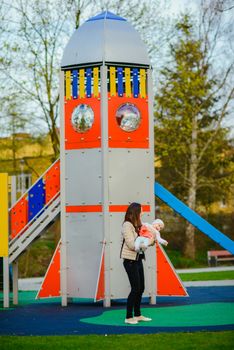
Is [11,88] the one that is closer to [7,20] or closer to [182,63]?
[7,20]

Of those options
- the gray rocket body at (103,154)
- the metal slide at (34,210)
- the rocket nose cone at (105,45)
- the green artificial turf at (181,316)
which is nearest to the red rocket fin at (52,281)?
the gray rocket body at (103,154)

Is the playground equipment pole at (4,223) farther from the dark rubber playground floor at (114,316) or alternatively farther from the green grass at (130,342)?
the green grass at (130,342)

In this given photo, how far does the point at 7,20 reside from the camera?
31.2 meters

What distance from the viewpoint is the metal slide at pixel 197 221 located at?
15.6 metres

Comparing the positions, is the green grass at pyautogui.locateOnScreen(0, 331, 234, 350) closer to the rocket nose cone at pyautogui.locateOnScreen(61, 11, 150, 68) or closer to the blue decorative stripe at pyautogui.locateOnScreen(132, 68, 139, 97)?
the blue decorative stripe at pyautogui.locateOnScreen(132, 68, 139, 97)

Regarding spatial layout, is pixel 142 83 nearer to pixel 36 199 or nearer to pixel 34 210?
pixel 36 199

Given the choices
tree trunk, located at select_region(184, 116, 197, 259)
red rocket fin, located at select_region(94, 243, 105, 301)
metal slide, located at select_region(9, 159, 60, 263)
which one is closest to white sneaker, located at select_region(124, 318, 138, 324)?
red rocket fin, located at select_region(94, 243, 105, 301)

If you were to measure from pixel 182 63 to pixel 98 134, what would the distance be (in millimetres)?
21996

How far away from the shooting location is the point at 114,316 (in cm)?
1339

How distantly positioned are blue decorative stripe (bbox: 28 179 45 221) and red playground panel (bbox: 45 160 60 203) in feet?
0.43

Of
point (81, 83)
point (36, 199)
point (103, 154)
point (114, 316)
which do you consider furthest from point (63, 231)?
point (81, 83)

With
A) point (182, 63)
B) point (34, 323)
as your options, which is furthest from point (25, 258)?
point (34, 323)

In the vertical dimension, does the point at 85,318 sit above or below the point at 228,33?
below

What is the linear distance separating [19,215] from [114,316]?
3618 millimetres
